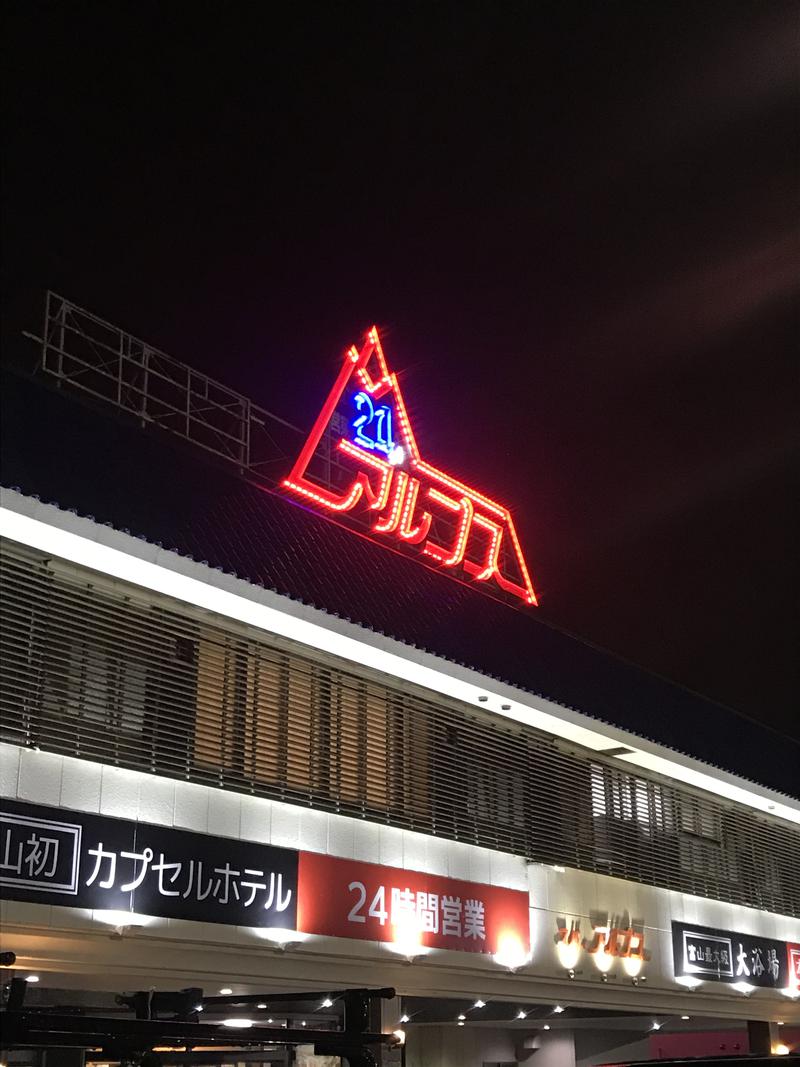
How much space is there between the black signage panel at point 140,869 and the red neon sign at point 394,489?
14.6 feet

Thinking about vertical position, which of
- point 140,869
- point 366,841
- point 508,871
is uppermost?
point 366,841

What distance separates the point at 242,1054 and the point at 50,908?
10.6 feet

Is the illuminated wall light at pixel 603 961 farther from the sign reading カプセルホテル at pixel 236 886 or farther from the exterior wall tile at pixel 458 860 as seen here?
the exterior wall tile at pixel 458 860

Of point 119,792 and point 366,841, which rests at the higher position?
point 119,792

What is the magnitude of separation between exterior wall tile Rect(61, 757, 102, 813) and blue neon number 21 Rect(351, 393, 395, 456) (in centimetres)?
654

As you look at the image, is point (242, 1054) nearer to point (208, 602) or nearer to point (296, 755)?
point (296, 755)

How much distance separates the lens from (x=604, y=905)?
16438 millimetres

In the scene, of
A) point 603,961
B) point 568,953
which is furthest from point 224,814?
point 603,961

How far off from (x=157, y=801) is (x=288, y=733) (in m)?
1.98

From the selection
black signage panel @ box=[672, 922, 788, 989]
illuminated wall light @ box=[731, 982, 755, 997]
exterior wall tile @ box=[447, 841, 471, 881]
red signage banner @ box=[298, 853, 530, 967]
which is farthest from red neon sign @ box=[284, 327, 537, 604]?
illuminated wall light @ box=[731, 982, 755, 997]

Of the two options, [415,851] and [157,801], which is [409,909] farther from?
[157,801]

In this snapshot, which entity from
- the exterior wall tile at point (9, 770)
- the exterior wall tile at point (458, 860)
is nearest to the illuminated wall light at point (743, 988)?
the exterior wall tile at point (458, 860)

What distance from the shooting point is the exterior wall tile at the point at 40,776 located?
32.1ft

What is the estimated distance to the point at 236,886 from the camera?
1121cm
